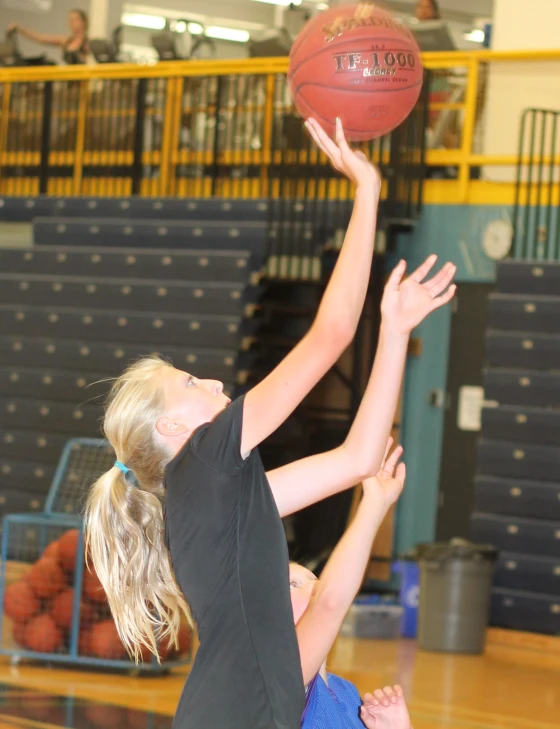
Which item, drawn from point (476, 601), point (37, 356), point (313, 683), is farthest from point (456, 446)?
point (313, 683)

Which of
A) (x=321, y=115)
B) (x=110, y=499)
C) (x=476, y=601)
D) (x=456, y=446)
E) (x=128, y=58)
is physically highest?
(x=128, y=58)

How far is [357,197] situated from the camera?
6.35ft

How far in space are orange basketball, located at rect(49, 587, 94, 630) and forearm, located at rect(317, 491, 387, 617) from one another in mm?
3694

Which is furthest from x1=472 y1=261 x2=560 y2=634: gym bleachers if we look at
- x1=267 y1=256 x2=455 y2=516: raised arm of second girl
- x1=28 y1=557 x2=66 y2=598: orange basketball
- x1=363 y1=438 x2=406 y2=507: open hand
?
x1=267 y1=256 x2=455 y2=516: raised arm of second girl

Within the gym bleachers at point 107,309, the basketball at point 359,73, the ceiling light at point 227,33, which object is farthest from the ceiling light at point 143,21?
the basketball at point 359,73

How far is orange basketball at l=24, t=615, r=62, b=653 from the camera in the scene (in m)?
5.79

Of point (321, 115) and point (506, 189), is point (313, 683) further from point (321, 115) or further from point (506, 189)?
point (506, 189)

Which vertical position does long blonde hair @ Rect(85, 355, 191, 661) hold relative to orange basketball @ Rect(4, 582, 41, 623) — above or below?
above

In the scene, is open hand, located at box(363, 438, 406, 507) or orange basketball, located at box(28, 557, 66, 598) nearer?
open hand, located at box(363, 438, 406, 507)

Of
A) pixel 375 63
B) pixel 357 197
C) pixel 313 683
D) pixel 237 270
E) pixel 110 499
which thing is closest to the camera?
pixel 357 197

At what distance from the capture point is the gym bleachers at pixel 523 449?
24.5ft

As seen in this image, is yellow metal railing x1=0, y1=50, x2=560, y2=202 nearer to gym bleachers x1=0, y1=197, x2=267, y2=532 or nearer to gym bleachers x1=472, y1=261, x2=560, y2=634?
gym bleachers x1=0, y1=197, x2=267, y2=532

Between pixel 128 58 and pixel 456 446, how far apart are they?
5676 mm

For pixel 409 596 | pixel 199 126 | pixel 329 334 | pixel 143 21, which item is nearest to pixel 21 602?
pixel 409 596
